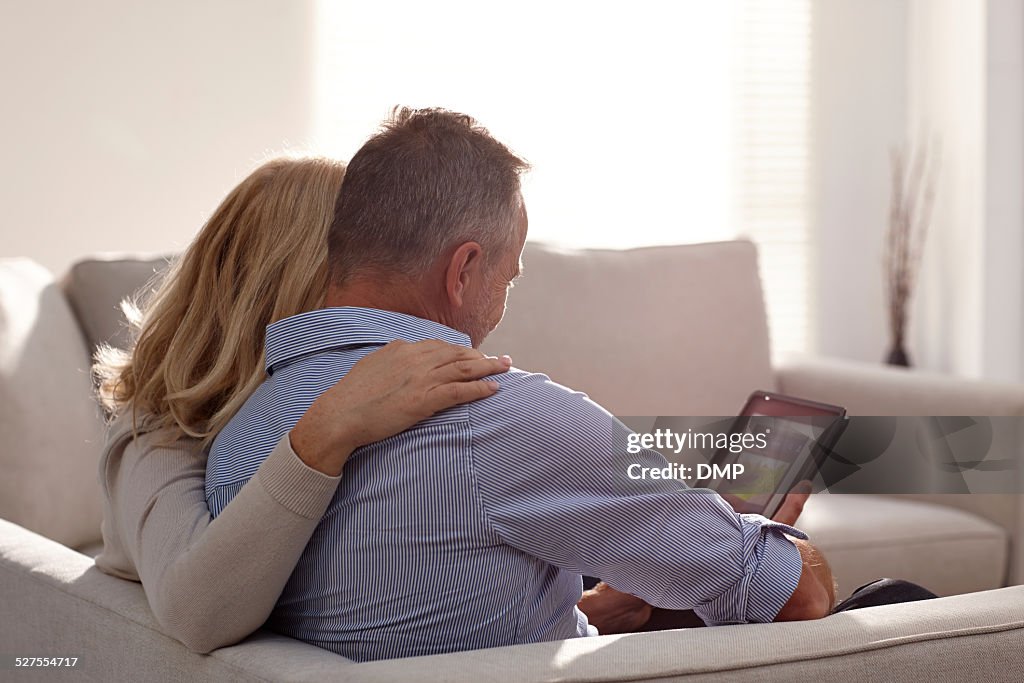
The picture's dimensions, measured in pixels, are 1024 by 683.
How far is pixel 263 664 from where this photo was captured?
104 centimetres

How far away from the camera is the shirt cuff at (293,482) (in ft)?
3.42

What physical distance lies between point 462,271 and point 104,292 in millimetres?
1382

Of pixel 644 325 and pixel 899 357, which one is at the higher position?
pixel 644 325

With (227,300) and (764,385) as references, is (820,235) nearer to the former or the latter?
(764,385)

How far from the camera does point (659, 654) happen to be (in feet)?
3.34

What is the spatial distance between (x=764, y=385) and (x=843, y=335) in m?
1.47

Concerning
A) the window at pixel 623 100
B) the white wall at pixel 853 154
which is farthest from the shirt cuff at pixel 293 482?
the white wall at pixel 853 154

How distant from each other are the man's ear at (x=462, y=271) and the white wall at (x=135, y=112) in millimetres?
2115

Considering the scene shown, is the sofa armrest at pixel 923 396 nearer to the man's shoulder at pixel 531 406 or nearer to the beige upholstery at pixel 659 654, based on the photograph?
the beige upholstery at pixel 659 654

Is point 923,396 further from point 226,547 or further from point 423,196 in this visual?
point 226,547

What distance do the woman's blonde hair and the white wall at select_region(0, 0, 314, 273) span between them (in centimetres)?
175

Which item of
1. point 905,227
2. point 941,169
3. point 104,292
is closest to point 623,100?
point 905,227

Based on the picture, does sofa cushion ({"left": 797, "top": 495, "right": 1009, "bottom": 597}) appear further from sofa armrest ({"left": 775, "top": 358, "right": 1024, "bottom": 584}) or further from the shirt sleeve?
the shirt sleeve

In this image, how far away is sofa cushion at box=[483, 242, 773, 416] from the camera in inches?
101
